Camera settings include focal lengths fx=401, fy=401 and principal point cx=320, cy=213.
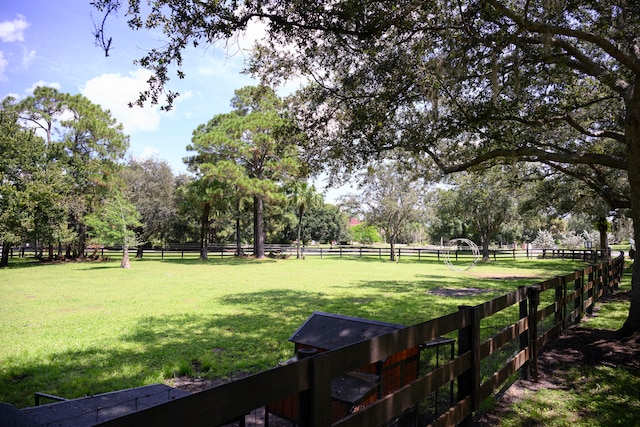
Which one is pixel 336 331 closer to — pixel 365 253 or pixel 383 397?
pixel 383 397

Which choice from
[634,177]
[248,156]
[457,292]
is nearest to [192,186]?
[248,156]

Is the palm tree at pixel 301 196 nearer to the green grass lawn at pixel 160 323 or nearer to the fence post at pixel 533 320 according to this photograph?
the green grass lawn at pixel 160 323

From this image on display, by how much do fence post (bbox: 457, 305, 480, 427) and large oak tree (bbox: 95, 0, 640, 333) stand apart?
166 inches

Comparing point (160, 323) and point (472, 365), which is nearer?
point (472, 365)

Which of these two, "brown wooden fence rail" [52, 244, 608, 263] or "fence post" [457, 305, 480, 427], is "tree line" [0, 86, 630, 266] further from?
"fence post" [457, 305, 480, 427]

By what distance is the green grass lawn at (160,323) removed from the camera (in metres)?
6.05

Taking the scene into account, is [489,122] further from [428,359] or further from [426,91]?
[428,359]

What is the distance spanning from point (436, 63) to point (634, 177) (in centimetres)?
411

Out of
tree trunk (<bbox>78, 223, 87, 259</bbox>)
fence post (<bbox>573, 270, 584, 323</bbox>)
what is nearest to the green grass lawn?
fence post (<bbox>573, 270, 584, 323</bbox>)

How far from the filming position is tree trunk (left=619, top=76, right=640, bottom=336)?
270 inches

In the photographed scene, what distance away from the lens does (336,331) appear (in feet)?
12.7

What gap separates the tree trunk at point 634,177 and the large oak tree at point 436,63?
0.02 m

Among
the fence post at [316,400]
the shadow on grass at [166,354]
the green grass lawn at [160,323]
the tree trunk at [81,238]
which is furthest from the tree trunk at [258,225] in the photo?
the fence post at [316,400]

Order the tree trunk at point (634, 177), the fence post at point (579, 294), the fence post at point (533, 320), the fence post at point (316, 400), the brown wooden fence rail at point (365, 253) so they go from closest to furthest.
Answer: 1. the fence post at point (316, 400)
2. the fence post at point (533, 320)
3. the tree trunk at point (634, 177)
4. the fence post at point (579, 294)
5. the brown wooden fence rail at point (365, 253)
